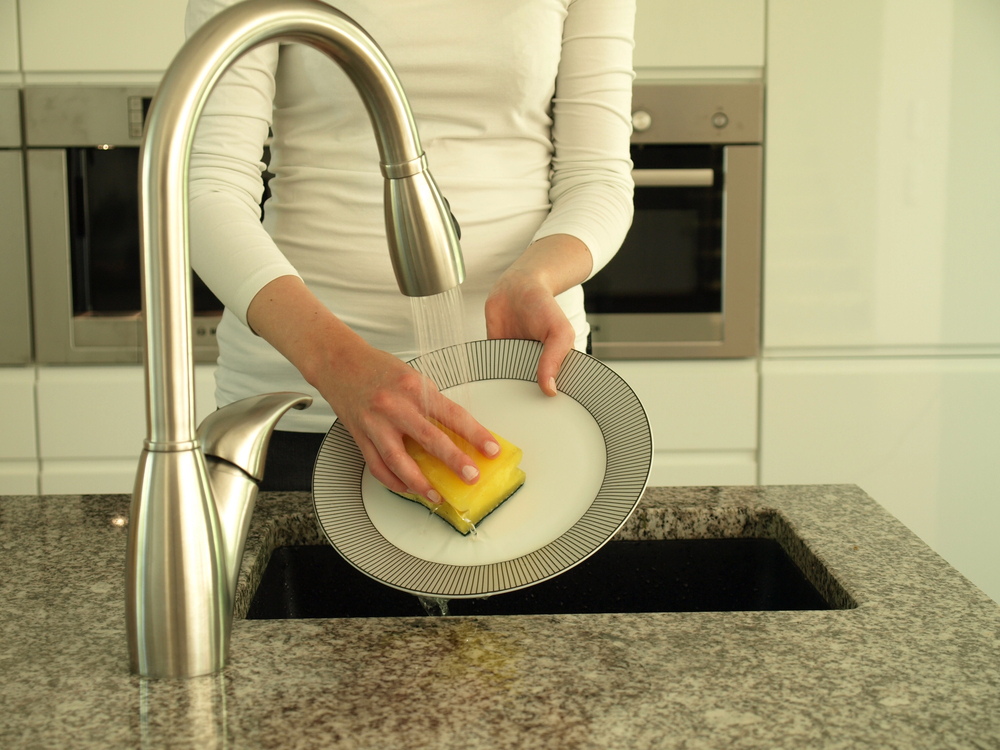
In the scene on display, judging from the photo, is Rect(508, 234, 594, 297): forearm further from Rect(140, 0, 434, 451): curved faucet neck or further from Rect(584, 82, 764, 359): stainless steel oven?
Rect(584, 82, 764, 359): stainless steel oven

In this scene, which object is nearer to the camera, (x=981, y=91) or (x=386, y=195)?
(x=386, y=195)

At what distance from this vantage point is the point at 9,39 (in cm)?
171

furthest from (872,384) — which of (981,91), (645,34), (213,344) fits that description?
(213,344)

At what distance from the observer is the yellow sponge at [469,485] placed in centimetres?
62

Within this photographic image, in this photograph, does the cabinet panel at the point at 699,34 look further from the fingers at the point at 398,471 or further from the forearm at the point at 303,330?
the fingers at the point at 398,471

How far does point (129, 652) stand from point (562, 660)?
246mm

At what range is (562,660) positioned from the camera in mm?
514

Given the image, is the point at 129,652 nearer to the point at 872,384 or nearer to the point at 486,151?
the point at 486,151

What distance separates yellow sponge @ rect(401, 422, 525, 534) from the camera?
Answer: 2.03 ft

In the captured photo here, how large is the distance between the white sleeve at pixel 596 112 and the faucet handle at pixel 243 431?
0.52m

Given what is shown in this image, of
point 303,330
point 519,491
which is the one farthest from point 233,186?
point 519,491

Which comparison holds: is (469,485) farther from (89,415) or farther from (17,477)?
(17,477)

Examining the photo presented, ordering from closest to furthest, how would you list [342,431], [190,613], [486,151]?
[190,613] < [342,431] < [486,151]

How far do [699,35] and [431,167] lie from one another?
998mm
